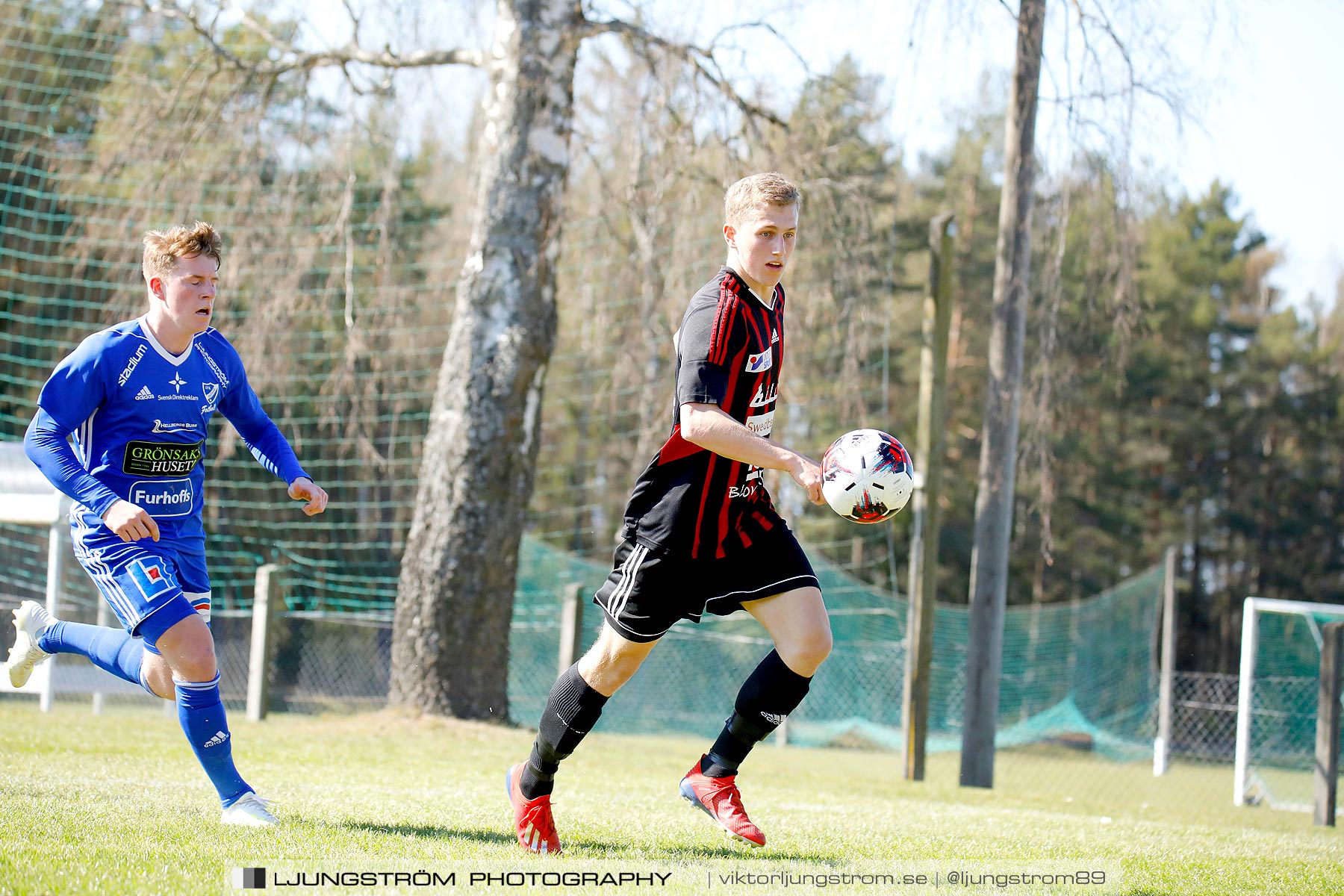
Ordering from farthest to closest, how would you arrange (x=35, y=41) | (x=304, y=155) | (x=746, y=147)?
1. (x=35, y=41)
2. (x=304, y=155)
3. (x=746, y=147)

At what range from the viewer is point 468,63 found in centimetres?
952

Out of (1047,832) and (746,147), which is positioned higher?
(746,147)

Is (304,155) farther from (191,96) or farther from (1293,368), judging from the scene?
(1293,368)

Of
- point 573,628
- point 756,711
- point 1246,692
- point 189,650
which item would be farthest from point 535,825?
point 1246,692

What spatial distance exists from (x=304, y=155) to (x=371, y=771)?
731cm

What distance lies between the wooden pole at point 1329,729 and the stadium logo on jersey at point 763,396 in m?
5.56

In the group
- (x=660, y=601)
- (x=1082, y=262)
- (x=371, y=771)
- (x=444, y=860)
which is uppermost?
(x=1082, y=262)

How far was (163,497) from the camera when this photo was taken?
3.91 metres

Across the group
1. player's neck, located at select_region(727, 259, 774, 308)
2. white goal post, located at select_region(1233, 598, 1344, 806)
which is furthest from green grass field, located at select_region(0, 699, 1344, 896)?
white goal post, located at select_region(1233, 598, 1344, 806)

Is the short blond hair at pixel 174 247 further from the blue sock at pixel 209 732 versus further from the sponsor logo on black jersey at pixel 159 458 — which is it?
the blue sock at pixel 209 732

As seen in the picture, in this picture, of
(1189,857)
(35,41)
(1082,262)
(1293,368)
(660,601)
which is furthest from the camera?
(1293,368)

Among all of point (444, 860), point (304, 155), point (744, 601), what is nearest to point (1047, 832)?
point (744, 601)

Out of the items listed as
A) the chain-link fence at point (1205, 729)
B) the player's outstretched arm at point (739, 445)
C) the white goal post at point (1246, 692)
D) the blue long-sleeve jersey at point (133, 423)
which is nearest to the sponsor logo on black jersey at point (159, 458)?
the blue long-sleeve jersey at point (133, 423)

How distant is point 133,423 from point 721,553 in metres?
1.95
